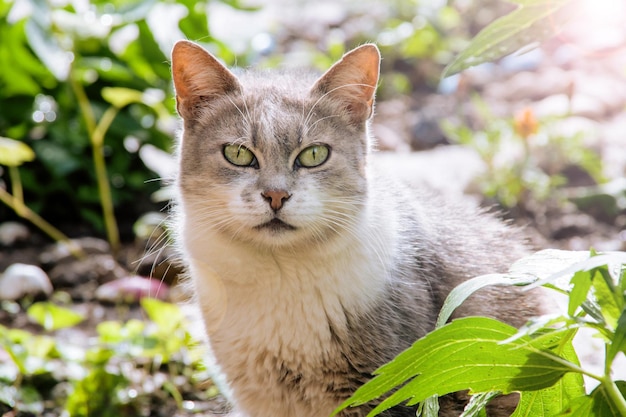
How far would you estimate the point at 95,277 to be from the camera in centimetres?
393

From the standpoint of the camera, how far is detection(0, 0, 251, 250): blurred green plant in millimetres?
4352

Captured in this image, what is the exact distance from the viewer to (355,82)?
7.97 ft

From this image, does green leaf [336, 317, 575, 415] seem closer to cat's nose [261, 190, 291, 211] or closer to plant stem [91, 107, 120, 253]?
cat's nose [261, 190, 291, 211]

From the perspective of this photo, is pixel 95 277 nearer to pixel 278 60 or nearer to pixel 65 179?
pixel 65 179

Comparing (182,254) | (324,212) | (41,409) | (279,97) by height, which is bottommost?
(41,409)

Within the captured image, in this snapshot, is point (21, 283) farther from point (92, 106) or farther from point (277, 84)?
point (277, 84)

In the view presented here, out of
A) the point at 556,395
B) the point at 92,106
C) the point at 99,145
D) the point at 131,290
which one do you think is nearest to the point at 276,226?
the point at 556,395

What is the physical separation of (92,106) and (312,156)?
2.51 m

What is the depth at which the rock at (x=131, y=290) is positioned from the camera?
133 inches

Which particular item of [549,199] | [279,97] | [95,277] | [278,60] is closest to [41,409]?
[95,277]

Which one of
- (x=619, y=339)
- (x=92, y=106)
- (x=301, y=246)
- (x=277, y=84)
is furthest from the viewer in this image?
(x=92, y=106)

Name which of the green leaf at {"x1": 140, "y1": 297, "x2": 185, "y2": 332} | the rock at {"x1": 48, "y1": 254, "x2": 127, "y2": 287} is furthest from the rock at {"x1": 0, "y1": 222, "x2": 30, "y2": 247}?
the green leaf at {"x1": 140, "y1": 297, "x2": 185, "y2": 332}

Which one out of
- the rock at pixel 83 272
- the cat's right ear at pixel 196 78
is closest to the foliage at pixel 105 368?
the rock at pixel 83 272

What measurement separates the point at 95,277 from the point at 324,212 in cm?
204
